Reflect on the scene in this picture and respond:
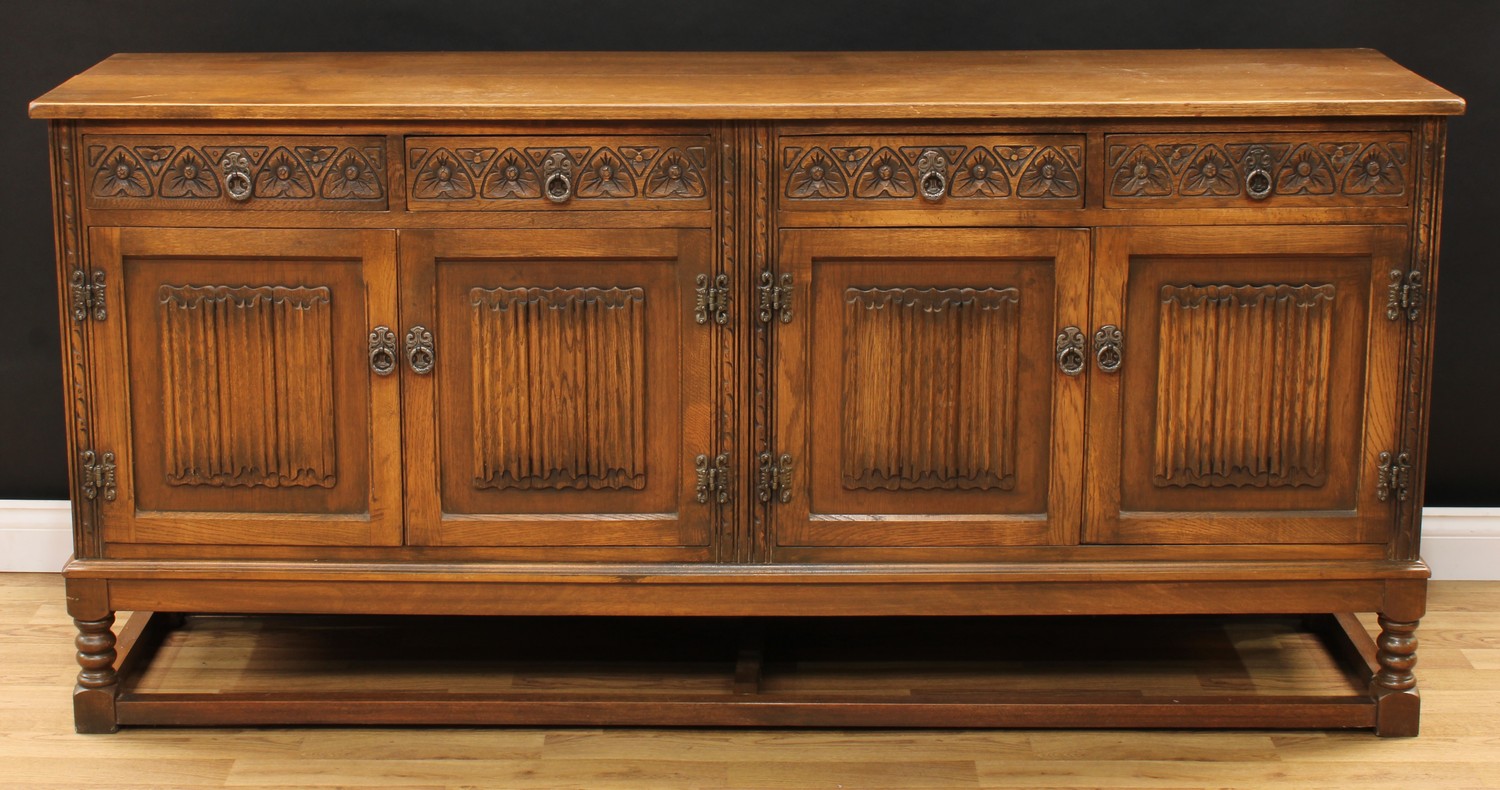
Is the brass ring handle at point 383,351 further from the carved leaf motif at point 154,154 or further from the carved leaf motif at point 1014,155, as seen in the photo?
the carved leaf motif at point 1014,155

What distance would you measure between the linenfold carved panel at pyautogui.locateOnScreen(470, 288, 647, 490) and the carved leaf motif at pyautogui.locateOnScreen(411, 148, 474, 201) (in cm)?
16

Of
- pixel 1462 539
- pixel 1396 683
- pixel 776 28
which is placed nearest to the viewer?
pixel 1396 683

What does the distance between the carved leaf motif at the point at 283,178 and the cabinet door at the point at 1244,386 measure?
1.27m

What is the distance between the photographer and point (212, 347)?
3.03 m

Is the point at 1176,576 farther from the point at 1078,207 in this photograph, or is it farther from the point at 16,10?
the point at 16,10

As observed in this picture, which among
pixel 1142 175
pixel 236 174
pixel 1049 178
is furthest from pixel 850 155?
pixel 236 174

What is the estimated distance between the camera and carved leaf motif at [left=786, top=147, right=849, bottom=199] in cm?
296

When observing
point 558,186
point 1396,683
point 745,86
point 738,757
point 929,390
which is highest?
point 745,86

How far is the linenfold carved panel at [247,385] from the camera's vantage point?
302cm

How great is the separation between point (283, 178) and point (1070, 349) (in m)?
1.29

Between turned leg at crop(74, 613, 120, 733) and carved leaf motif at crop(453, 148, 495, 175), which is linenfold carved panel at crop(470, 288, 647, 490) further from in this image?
turned leg at crop(74, 613, 120, 733)

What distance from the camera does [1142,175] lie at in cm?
295

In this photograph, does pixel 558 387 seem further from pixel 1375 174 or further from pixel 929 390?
pixel 1375 174

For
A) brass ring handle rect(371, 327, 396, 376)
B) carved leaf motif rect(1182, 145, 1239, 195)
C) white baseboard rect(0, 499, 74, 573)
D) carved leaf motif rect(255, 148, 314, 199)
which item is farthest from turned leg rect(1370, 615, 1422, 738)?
white baseboard rect(0, 499, 74, 573)
